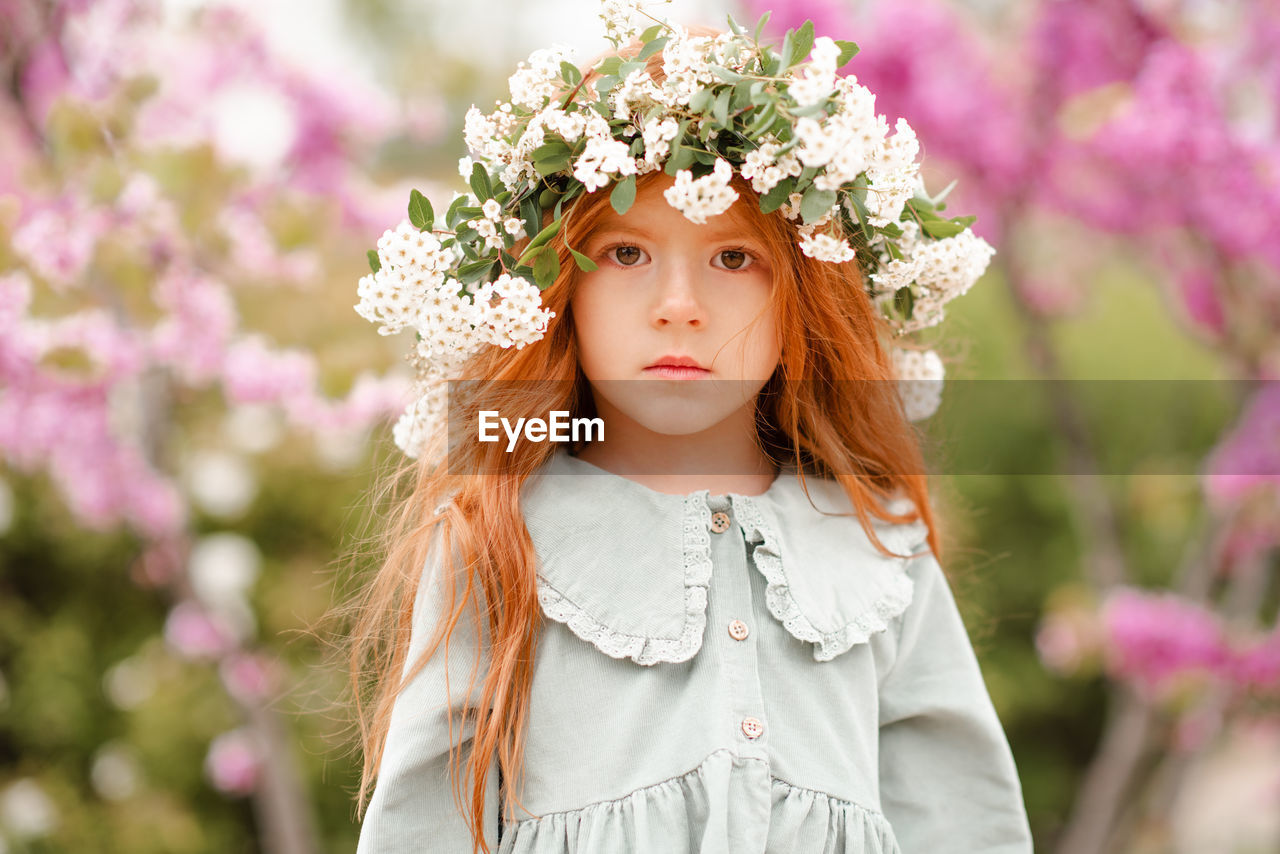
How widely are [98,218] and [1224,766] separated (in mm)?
4468

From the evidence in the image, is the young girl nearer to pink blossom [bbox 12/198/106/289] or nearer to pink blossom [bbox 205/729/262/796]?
pink blossom [bbox 12/198/106/289]

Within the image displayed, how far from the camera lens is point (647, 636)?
1.33 metres

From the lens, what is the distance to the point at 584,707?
1340mm

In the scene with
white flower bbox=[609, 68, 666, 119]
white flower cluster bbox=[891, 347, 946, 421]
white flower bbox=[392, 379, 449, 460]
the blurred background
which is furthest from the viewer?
the blurred background

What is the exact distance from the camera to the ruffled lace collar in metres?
1.34

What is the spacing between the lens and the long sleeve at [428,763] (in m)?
1.31

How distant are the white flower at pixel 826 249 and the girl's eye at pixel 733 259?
9 cm

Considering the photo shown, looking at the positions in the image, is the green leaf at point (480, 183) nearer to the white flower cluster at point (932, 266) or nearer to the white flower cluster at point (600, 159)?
the white flower cluster at point (600, 159)

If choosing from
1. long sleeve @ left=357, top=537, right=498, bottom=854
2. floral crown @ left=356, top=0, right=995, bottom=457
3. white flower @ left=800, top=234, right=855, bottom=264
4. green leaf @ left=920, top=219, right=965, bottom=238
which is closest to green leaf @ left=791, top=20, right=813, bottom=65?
floral crown @ left=356, top=0, right=995, bottom=457

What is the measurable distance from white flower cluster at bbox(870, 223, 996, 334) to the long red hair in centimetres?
6

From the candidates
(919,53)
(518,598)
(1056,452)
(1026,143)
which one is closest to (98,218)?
(518,598)

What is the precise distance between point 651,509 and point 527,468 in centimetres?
18

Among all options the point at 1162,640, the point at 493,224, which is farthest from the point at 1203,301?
the point at 493,224

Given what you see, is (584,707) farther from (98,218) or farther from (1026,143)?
(1026,143)
